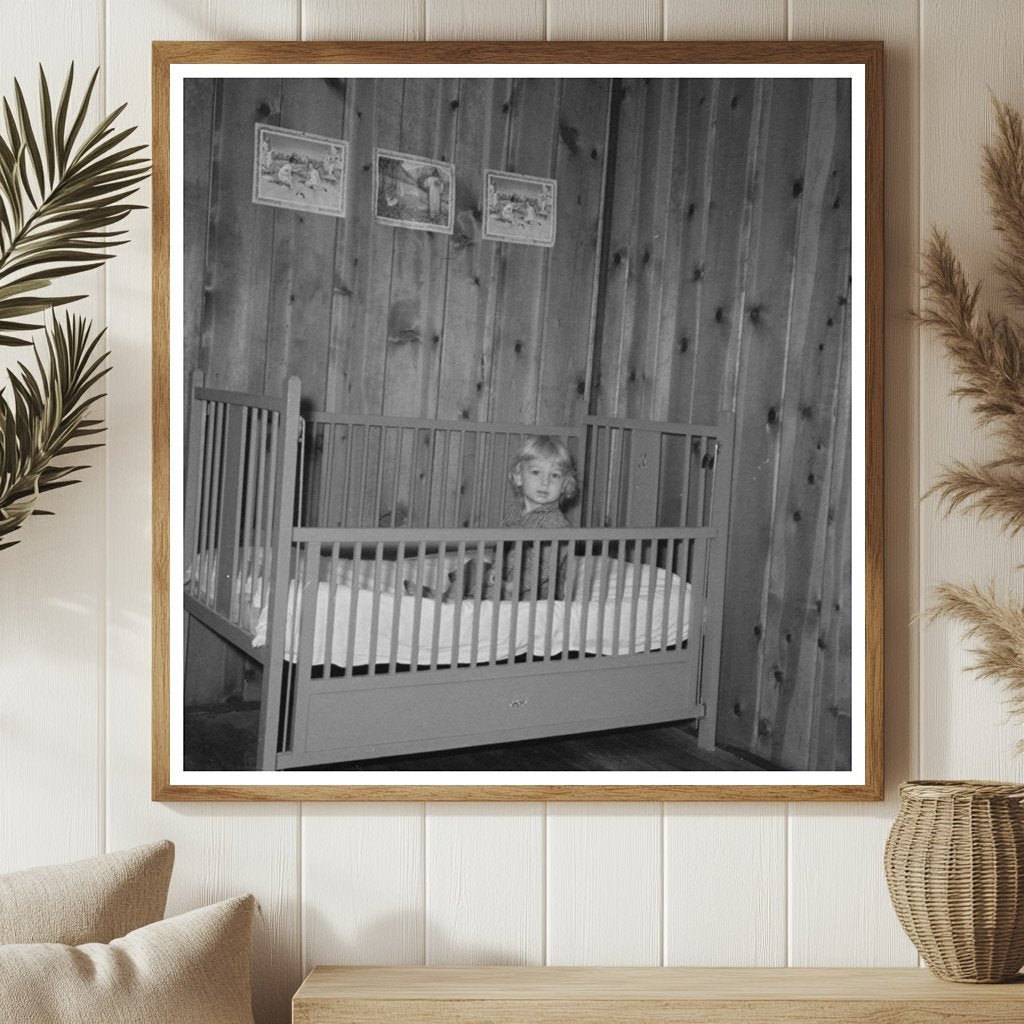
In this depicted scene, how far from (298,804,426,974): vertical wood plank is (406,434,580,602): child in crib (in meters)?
0.36

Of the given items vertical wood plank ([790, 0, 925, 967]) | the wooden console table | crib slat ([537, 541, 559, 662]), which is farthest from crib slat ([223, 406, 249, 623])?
vertical wood plank ([790, 0, 925, 967])

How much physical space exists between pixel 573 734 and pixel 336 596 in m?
0.40

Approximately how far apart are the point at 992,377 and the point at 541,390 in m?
0.65

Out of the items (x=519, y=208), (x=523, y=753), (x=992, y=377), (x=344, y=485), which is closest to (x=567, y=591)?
(x=523, y=753)

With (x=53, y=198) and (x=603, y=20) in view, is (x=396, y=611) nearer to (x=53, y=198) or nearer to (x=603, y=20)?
(x=53, y=198)

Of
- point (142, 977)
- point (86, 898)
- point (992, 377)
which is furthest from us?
point (992, 377)

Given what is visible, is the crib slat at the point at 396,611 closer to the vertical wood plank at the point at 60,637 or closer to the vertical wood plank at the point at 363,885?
the vertical wood plank at the point at 363,885

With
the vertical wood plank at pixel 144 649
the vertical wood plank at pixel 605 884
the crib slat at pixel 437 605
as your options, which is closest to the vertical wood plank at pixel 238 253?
the vertical wood plank at pixel 144 649

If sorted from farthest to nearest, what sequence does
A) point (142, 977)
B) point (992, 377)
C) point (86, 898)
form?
point (992, 377), point (86, 898), point (142, 977)

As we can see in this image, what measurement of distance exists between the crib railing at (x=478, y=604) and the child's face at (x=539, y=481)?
48 mm

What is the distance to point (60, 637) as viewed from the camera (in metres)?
1.48

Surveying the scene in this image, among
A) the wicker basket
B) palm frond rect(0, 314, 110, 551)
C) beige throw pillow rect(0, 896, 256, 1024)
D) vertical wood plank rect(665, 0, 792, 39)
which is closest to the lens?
→ beige throw pillow rect(0, 896, 256, 1024)

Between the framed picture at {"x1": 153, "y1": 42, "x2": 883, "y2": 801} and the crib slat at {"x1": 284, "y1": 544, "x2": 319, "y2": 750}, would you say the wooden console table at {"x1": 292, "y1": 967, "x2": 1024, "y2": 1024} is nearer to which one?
the framed picture at {"x1": 153, "y1": 42, "x2": 883, "y2": 801}

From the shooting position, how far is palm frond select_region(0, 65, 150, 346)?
4.43 feet
